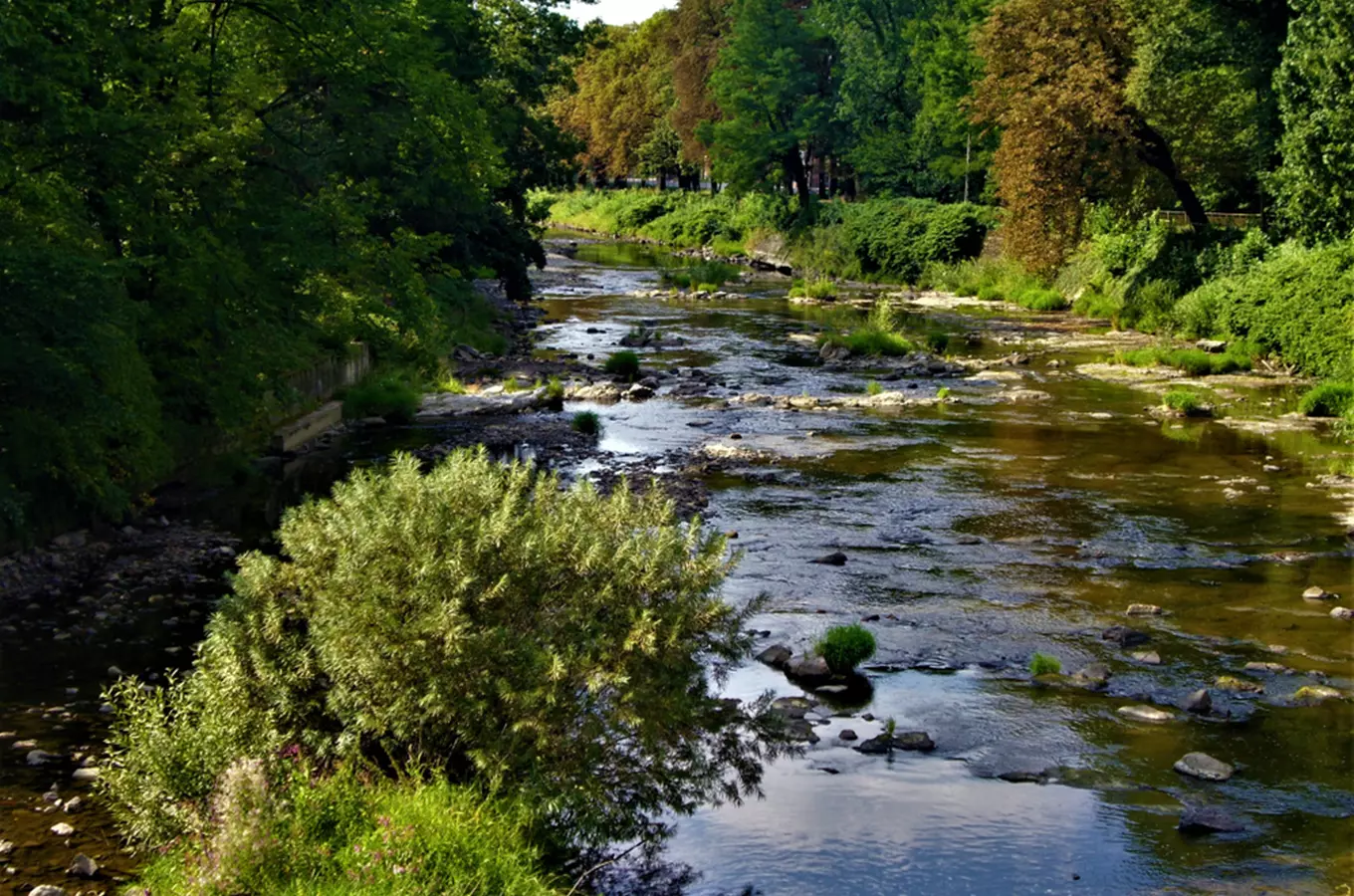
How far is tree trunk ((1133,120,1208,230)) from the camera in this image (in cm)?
4519

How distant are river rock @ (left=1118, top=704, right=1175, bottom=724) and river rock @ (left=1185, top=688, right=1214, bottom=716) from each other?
0.81 feet

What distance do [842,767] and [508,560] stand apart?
166 inches

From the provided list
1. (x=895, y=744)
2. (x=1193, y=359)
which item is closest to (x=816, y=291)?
(x=1193, y=359)

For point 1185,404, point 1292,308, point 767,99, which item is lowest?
point 1185,404

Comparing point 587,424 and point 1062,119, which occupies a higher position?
point 1062,119

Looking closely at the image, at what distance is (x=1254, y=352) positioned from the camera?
36812mm

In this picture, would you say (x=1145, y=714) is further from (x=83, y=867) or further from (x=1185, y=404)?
(x=1185, y=404)

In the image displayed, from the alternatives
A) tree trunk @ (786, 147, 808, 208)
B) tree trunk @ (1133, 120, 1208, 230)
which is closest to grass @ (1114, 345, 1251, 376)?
tree trunk @ (1133, 120, 1208, 230)

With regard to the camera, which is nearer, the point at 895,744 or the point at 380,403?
the point at 895,744

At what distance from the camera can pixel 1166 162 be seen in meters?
45.7

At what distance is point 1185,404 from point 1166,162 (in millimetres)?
18156

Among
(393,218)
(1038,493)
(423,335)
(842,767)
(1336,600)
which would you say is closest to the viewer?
(842,767)

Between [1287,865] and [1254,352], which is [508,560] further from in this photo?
[1254,352]

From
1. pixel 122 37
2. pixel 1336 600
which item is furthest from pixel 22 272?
pixel 1336 600
